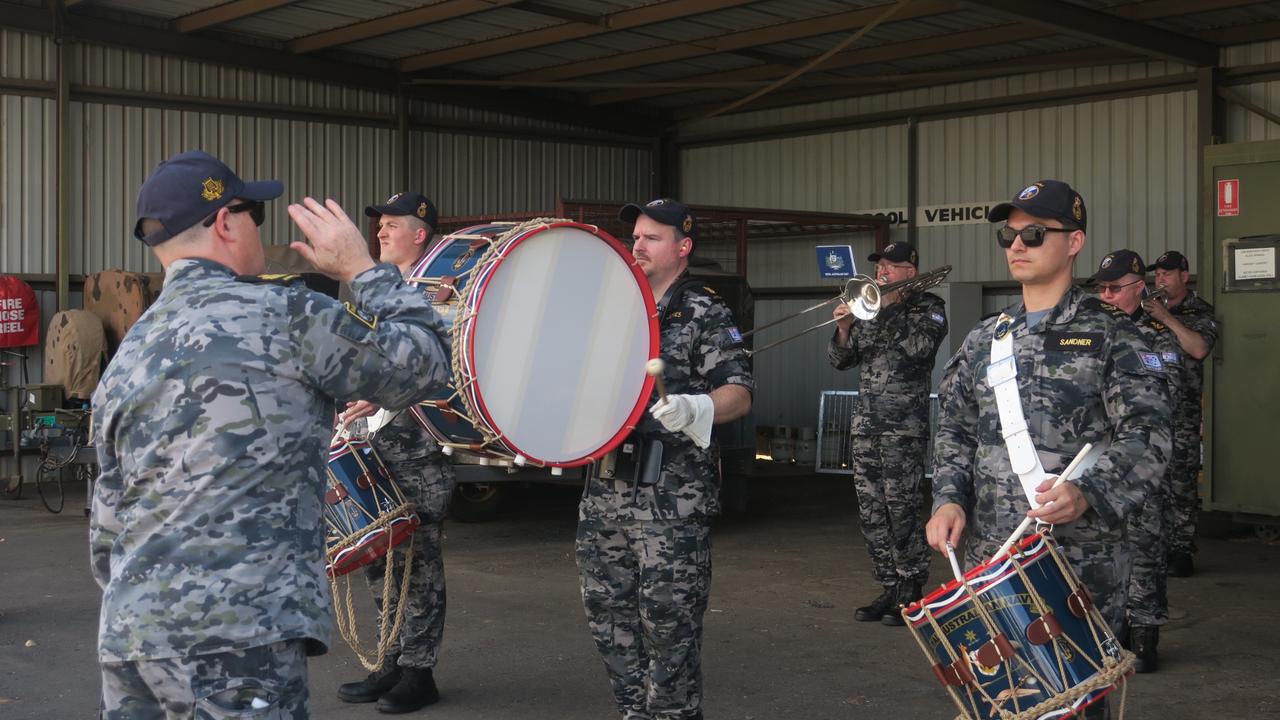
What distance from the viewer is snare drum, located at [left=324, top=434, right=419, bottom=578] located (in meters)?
5.15

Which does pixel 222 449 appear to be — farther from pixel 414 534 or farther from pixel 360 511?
pixel 414 534

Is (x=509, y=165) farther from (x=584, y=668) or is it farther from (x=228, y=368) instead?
(x=228, y=368)

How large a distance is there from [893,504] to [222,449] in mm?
5150

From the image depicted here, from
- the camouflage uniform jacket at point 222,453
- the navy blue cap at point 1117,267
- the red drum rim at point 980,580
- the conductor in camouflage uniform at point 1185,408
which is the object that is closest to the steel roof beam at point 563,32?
the conductor in camouflage uniform at point 1185,408

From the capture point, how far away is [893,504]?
7367 mm

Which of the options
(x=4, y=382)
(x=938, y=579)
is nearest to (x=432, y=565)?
(x=938, y=579)

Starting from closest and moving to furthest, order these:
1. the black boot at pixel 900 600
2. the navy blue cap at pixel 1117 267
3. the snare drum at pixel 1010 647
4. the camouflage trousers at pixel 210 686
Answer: the camouflage trousers at pixel 210 686, the snare drum at pixel 1010 647, the navy blue cap at pixel 1117 267, the black boot at pixel 900 600

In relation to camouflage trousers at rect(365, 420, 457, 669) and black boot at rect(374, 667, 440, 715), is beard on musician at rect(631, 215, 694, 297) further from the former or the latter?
black boot at rect(374, 667, 440, 715)

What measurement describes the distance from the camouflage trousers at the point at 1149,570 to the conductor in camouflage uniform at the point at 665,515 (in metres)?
2.74

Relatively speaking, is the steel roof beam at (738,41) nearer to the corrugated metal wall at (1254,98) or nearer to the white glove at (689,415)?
the corrugated metal wall at (1254,98)

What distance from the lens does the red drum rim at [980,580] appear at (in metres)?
3.35

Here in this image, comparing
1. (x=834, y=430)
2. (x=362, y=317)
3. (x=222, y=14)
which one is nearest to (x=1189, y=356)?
(x=834, y=430)

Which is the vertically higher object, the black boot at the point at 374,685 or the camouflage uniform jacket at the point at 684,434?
the camouflage uniform jacket at the point at 684,434

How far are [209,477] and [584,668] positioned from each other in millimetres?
3851
